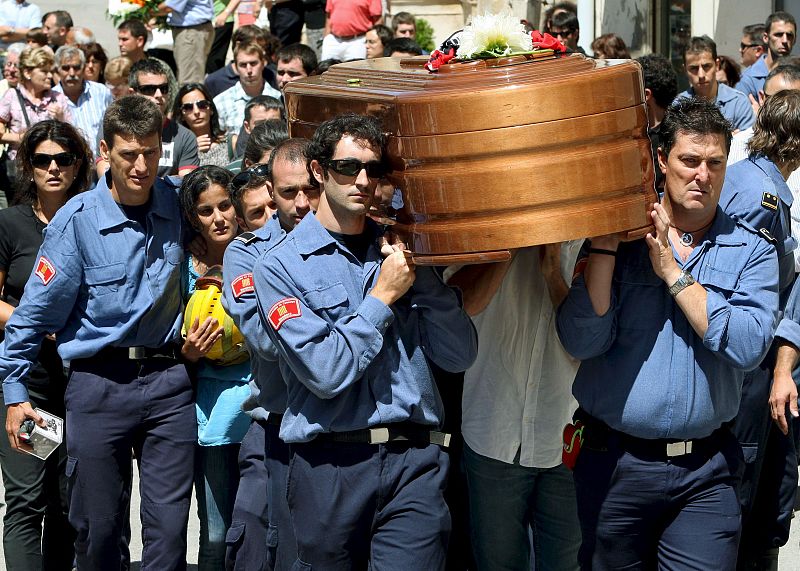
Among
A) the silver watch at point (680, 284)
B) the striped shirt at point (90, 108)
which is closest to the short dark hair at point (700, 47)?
the striped shirt at point (90, 108)

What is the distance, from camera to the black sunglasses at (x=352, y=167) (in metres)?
3.72

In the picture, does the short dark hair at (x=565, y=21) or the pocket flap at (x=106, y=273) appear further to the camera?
the short dark hair at (x=565, y=21)

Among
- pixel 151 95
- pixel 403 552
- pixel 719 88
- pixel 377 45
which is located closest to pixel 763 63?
pixel 719 88

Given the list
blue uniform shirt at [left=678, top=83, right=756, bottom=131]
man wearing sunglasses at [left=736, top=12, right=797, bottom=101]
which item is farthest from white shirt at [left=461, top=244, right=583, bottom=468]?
man wearing sunglasses at [left=736, top=12, right=797, bottom=101]

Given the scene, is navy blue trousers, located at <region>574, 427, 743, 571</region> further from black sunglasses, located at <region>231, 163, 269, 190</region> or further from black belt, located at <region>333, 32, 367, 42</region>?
black belt, located at <region>333, 32, 367, 42</region>

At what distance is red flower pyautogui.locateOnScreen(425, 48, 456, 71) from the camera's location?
13.3 feet

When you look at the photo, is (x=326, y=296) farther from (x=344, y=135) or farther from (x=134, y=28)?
(x=134, y=28)

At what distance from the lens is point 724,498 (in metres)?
3.91

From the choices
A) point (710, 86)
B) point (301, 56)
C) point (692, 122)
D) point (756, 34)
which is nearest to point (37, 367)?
point (692, 122)

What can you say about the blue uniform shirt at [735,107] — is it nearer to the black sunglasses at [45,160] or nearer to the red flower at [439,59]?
the black sunglasses at [45,160]

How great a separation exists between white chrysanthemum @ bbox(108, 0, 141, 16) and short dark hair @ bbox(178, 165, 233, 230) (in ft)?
24.1

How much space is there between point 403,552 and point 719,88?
5558 millimetres

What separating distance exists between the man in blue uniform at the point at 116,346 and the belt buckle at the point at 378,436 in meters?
1.35

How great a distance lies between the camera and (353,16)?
36.1ft
